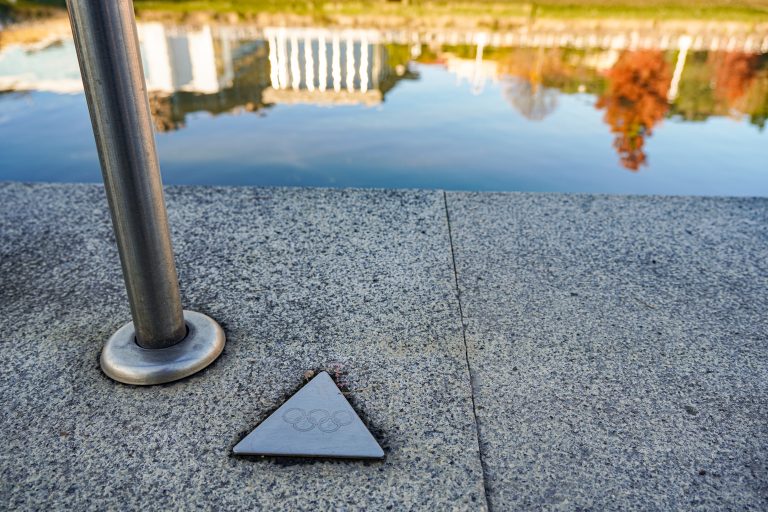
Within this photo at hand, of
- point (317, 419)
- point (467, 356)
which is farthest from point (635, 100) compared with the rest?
point (317, 419)

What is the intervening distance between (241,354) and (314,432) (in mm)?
569

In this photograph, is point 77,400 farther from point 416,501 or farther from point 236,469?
point 416,501

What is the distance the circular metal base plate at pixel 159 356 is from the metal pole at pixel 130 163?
0.04ft

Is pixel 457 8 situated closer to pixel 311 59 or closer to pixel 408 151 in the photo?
pixel 311 59

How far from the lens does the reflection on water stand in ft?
25.3

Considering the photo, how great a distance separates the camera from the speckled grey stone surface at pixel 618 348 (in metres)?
1.86

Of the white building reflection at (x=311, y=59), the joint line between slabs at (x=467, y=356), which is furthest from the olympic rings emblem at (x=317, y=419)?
the white building reflection at (x=311, y=59)

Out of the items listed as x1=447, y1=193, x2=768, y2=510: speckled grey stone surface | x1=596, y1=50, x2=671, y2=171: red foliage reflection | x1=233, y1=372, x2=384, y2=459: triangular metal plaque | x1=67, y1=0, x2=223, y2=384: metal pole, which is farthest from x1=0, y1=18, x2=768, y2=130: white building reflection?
x1=233, y1=372, x2=384, y2=459: triangular metal plaque

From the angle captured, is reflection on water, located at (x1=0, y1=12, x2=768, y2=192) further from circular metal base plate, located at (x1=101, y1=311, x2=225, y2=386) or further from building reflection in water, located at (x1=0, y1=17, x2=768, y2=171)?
circular metal base plate, located at (x1=101, y1=311, x2=225, y2=386)

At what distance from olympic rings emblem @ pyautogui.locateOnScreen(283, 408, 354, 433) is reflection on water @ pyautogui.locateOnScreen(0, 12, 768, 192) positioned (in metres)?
5.09

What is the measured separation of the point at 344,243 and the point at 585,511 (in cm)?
188

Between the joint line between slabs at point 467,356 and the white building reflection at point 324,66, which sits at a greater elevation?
the joint line between slabs at point 467,356

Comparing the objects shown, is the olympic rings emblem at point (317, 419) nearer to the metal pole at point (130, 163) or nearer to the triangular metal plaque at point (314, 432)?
the triangular metal plaque at point (314, 432)

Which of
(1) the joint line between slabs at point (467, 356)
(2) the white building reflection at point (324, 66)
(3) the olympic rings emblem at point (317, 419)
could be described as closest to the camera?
(1) the joint line between slabs at point (467, 356)
